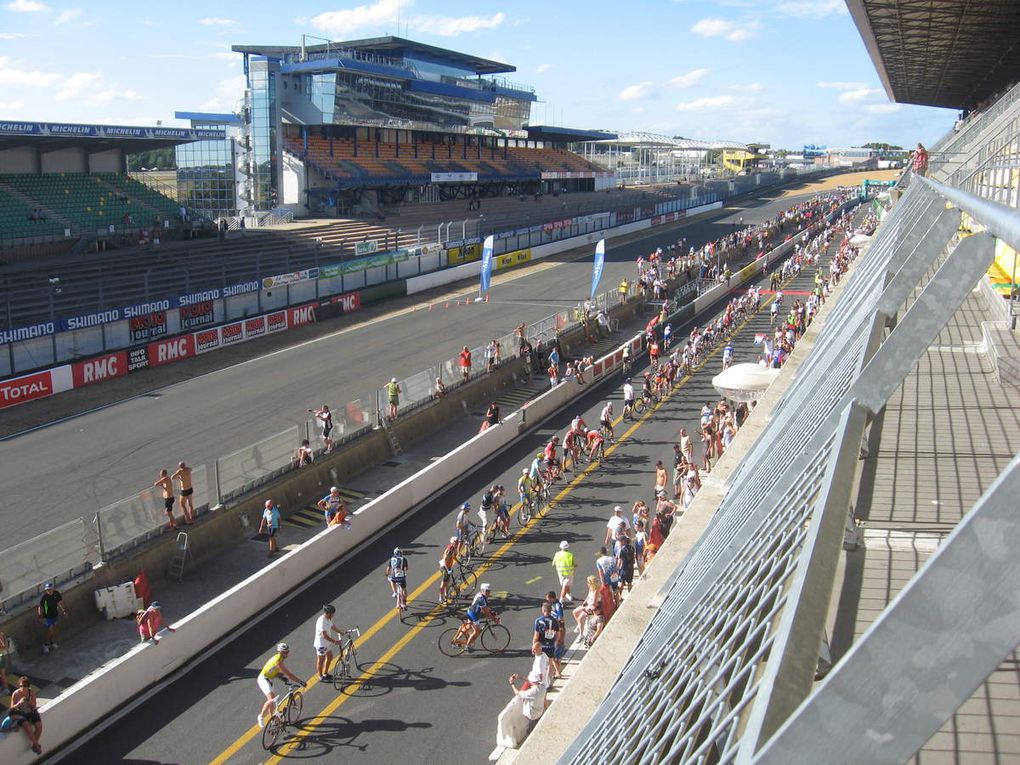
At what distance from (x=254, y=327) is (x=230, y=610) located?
21.6m

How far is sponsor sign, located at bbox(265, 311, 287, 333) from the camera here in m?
34.5

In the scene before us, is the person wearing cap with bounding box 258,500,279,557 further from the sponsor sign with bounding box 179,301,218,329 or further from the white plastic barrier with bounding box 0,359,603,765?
the sponsor sign with bounding box 179,301,218,329

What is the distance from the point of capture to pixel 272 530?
16031mm

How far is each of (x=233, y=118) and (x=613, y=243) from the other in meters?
30.9

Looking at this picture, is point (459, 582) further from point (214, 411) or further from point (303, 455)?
point (214, 411)

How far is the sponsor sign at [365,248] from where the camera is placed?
46.8 metres

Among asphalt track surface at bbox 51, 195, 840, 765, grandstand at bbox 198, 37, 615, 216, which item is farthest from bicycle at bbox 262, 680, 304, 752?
grandstand at bbox 198, 37, 615, 216

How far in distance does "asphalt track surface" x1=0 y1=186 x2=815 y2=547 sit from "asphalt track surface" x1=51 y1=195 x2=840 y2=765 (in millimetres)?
4086

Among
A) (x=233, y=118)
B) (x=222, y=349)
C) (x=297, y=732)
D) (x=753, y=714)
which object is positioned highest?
(x=233, y=118)

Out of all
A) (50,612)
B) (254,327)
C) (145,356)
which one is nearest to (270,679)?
(50,612)

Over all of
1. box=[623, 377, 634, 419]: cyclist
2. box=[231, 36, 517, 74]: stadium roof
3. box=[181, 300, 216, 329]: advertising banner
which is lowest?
box=[623, 377, 634, 419]: cyclist

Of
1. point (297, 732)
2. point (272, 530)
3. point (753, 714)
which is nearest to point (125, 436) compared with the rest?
point (272, 530)

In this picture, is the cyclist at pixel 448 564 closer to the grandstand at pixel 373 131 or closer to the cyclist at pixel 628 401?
the cyclist at pixel 628 401

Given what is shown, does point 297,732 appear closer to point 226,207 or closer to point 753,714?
Answer: point 753,714
